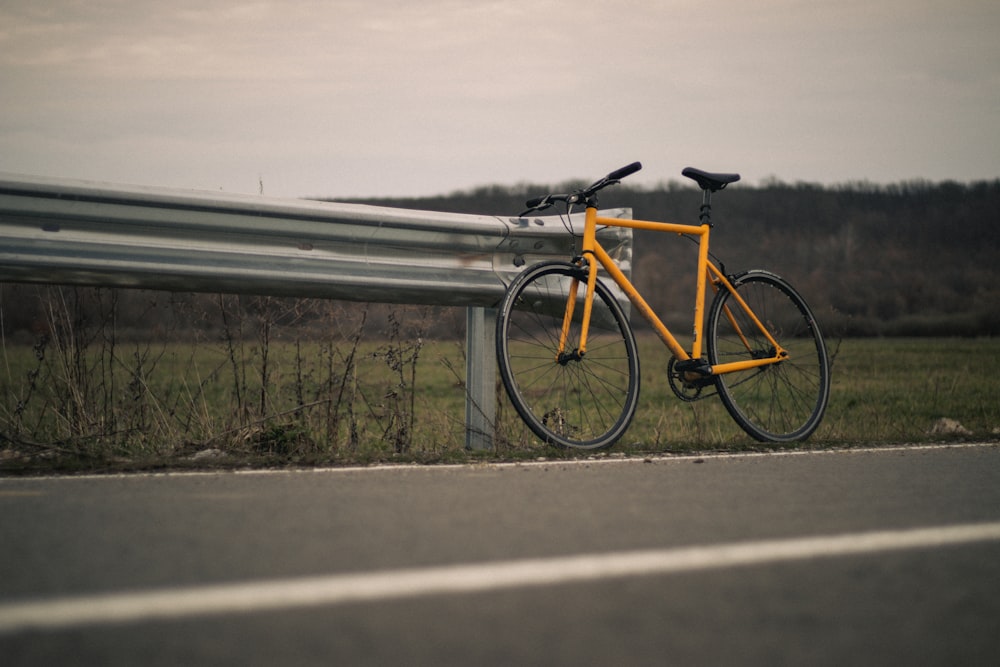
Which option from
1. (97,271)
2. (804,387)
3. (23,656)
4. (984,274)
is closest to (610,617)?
(23,656)

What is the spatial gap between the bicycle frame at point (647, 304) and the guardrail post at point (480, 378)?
386mm

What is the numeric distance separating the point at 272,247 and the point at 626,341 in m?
1.92

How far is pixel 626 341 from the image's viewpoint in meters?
5.26

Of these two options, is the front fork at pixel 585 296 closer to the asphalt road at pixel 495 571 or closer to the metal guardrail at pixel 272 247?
the metal guardrail at pixel 272 247

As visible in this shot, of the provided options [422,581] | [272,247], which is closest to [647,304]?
[272,247]

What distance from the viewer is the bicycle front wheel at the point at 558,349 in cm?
484

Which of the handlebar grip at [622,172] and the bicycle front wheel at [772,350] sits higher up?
the handlebar grip at [622,172]

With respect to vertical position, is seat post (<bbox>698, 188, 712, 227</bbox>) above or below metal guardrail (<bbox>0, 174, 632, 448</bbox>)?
above

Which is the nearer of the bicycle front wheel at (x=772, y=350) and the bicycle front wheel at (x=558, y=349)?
the bicycle front wheel at (x=558, y=349)

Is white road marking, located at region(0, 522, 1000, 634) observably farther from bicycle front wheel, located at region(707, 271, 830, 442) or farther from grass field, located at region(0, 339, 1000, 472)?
bicycle front wheel, located at region(707, 271, 830, 442)

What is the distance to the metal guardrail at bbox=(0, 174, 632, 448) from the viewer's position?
4.35 m

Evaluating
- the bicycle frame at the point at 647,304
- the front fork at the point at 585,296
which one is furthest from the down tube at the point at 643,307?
the front fork at the point at 585,296

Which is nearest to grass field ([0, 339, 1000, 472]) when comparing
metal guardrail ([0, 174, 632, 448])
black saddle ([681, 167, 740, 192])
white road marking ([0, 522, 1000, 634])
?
metal guardrail ([0, 174, 632, 448])

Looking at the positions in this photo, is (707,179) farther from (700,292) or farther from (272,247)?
(272,247)
